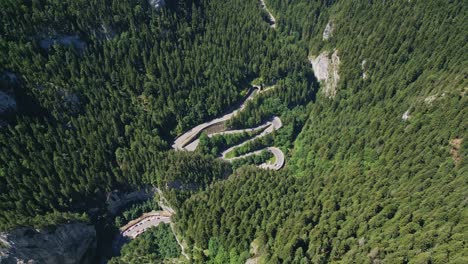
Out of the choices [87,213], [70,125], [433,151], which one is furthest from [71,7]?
[433,151]

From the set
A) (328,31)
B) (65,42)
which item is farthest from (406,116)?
(65,42)

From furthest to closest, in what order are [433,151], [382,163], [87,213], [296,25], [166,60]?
[296,25]
[166,60]
[87,213]
[382,163]
[433,151]

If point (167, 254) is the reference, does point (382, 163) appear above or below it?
above

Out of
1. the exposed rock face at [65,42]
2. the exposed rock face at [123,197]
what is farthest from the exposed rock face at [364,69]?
the exposed rock face at [65,42]

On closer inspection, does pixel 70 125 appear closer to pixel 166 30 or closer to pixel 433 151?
pixel 166 30

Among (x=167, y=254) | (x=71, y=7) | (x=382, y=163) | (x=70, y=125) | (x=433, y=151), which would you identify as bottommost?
(x=167, y=254)

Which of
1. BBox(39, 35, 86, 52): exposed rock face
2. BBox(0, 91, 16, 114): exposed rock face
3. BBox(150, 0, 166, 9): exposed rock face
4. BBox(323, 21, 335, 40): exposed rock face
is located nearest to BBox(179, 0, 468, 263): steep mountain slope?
BBox(323, 21, 335, 40): exposed rock face

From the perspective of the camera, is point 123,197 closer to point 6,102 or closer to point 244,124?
point 6,102
